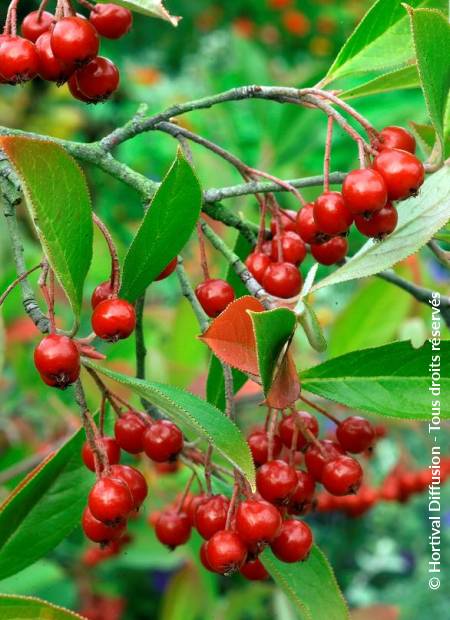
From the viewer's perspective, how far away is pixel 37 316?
86 cm

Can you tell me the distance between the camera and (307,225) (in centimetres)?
93

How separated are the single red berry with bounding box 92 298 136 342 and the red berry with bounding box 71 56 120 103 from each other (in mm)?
230

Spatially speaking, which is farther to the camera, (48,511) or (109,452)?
(48,511)

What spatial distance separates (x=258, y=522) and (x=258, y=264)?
0.28 metres

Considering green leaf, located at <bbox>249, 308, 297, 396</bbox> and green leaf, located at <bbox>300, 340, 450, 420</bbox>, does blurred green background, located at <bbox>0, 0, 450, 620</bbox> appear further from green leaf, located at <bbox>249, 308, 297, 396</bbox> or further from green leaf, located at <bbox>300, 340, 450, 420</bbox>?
green leaf, located at <bbox>249, 308, 297, 396</bbox>

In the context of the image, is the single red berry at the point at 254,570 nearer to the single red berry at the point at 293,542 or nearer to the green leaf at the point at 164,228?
the single red berry at the point at 293,542

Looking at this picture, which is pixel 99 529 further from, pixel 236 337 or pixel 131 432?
pixel 236 337

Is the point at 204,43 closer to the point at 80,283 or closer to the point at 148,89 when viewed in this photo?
the point at 148,89

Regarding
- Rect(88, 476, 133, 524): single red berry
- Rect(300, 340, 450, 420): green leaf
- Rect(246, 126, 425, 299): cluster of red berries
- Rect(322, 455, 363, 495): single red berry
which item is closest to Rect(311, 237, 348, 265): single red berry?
Rect(246, 126, 425, 299): cluster of red berries

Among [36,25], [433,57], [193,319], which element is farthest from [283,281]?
[193,319]

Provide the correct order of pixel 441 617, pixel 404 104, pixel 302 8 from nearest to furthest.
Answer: pixel 404 104 → pixel 441 617 → pixel 302 8

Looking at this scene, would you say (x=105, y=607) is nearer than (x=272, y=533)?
No

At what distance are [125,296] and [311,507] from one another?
0.98 ft

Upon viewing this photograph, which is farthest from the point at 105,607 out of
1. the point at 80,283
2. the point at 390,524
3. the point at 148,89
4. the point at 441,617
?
the point at 148,89
